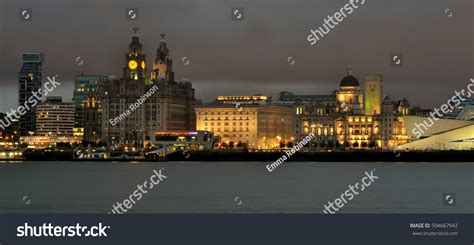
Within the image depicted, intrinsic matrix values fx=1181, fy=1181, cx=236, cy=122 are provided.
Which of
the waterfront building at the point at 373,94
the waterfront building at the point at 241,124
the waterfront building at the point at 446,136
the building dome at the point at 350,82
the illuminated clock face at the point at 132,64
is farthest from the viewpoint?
the building dome at the point at 350,82

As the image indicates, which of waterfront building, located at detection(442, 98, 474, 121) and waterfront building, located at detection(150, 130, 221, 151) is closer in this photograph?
waterfront building, located at detection(150, 130, 221, 151)

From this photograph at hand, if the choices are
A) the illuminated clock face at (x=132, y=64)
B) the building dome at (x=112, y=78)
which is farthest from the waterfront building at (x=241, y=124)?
the building dome at (x=112, y=78)

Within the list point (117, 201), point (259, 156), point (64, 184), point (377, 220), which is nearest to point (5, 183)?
point (64, 184)

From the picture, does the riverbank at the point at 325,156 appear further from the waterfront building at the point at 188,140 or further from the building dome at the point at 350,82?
the building dome at the point at 350,82

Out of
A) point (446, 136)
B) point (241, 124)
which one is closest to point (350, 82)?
point (241, 124)

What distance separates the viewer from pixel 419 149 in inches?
5418

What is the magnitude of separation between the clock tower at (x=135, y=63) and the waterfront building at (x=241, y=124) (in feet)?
51.7

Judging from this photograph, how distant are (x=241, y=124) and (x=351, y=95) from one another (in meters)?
29.0

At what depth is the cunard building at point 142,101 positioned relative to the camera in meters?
178

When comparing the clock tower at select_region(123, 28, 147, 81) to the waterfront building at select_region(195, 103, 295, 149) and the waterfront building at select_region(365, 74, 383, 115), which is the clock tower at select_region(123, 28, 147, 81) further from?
the waterfront building at select_region(365, 74, 383, 115)

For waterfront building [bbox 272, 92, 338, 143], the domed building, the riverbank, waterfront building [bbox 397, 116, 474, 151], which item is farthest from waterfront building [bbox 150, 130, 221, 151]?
the domed building

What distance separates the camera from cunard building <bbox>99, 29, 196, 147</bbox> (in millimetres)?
178375

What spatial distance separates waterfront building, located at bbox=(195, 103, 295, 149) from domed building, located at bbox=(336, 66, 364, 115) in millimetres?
20473

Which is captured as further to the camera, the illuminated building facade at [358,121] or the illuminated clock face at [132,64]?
the illuminated clock face at [132,64]
